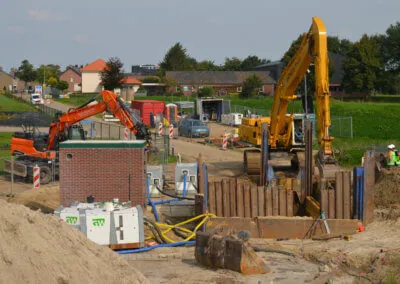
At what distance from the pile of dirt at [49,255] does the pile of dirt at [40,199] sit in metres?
7.56

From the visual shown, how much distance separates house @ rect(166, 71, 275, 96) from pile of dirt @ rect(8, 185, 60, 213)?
7220cm

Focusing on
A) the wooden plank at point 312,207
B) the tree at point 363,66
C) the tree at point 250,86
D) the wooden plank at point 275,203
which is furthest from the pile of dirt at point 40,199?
the tree at point 250,86

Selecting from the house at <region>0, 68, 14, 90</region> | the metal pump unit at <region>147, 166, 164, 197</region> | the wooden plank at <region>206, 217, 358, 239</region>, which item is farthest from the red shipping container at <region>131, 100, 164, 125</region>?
the house at <region>0, 68, 14, 90</region>

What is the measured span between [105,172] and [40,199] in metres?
3.95

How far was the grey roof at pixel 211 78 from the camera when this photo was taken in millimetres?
97625

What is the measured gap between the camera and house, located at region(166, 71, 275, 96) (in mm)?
94688

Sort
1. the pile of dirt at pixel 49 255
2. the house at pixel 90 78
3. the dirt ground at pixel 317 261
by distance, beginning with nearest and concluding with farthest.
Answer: the pile of dirt at pixel 49 255 < the dirt ground at pixel 317 261 < the house at pixel 90 78

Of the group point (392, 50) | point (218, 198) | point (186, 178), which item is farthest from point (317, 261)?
point (392, 50)

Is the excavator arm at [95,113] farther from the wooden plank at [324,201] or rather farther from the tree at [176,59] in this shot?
the tree at [176,59]

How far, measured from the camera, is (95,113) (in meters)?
27.1

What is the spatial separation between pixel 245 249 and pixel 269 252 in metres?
1.89

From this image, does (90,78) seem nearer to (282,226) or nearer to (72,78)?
(72,78)

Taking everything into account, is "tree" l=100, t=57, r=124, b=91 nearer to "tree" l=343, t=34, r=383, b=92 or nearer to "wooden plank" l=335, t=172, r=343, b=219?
"tree" l=343, t=34, r=383, b=92

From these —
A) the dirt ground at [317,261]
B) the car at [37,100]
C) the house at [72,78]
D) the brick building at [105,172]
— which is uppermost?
the house at [72,78]
